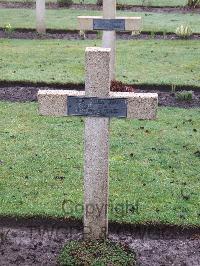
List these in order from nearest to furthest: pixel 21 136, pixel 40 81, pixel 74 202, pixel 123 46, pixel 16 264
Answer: pixel 16 264
pixel 74 202
pixel 21 136
pixel 40 81
pixel 123 46

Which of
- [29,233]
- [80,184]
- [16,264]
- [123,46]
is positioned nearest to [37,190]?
[80,184]

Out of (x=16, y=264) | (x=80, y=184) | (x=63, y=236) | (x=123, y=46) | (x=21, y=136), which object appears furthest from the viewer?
(x=123, y=46)

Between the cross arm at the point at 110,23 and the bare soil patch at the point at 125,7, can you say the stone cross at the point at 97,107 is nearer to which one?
the cross arm at the point at 110,23

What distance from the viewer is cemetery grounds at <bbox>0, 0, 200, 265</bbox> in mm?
5066

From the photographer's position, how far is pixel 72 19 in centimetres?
1756

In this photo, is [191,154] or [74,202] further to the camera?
[191,154]

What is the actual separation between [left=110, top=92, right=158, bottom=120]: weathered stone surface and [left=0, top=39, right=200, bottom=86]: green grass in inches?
214

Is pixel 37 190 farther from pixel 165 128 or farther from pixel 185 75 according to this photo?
pixel 185 75

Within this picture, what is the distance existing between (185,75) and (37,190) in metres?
5.44

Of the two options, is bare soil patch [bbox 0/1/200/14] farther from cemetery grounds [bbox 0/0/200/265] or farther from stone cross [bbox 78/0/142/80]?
stone cross [bbox 78/0/142/80]

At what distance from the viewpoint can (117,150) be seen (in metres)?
7.04

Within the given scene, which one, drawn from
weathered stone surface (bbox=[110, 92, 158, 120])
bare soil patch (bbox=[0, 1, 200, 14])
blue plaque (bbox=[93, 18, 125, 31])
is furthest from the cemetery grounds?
bare soil patch (bbox=[0, 1, 200, 14])

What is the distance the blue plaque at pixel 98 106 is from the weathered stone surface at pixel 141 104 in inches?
1.4

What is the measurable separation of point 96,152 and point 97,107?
0.33 meters
